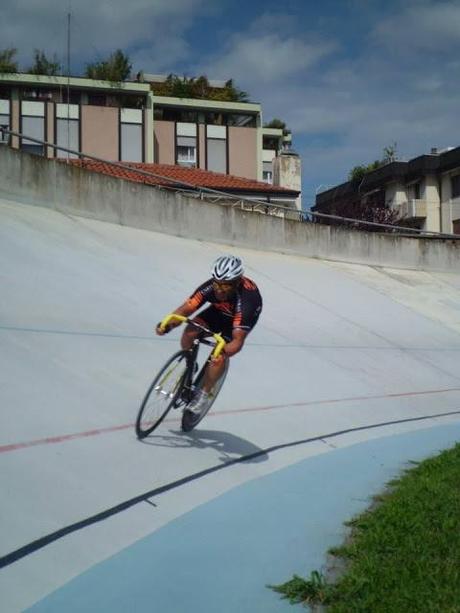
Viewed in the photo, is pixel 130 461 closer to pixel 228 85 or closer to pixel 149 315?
pixel 149 315

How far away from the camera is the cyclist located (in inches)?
240

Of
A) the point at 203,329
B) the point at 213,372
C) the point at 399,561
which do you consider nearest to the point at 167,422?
the point at 213,372

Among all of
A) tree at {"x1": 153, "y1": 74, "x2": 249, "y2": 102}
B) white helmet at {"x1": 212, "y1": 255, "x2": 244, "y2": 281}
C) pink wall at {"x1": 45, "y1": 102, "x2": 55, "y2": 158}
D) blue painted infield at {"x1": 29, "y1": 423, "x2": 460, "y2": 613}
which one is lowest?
blue painted infield at {"x1": 29, "y1": 423, "x2": 460, "y2": 613}

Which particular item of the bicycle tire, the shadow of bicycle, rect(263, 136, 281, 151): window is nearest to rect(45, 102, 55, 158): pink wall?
rect(263, 136, 281, 151): window

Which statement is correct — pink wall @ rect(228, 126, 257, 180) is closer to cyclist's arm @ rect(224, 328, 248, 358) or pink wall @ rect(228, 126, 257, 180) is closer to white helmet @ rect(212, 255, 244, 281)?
white helmet @ rect(212, 255, 244, 281)

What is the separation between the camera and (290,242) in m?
20.3

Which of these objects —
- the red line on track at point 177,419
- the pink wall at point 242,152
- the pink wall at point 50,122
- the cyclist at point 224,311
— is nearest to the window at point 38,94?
the pink wall at point 50,122

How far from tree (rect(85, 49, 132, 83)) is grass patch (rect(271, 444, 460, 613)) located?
128ft

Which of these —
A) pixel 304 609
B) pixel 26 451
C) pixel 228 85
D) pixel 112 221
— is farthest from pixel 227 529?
pixel 228 85

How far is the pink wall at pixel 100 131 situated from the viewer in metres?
39.7

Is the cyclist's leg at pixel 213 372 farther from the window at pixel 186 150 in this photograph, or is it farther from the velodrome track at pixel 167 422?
the window at pixel 186 150

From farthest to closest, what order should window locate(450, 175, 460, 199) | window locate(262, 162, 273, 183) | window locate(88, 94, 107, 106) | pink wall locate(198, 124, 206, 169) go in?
window locate(262, 162, 273, 183), pink wall locate(198, 124, 206, 169), window locate(450, 175, 460, 199), window locate(88, 94, 107, 106)

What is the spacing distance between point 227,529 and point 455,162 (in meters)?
39.1

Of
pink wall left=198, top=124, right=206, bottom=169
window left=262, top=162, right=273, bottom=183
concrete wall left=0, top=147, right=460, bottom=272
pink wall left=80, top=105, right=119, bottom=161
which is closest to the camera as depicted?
concrete wall left=0, top=147, right=460, bottom=272
